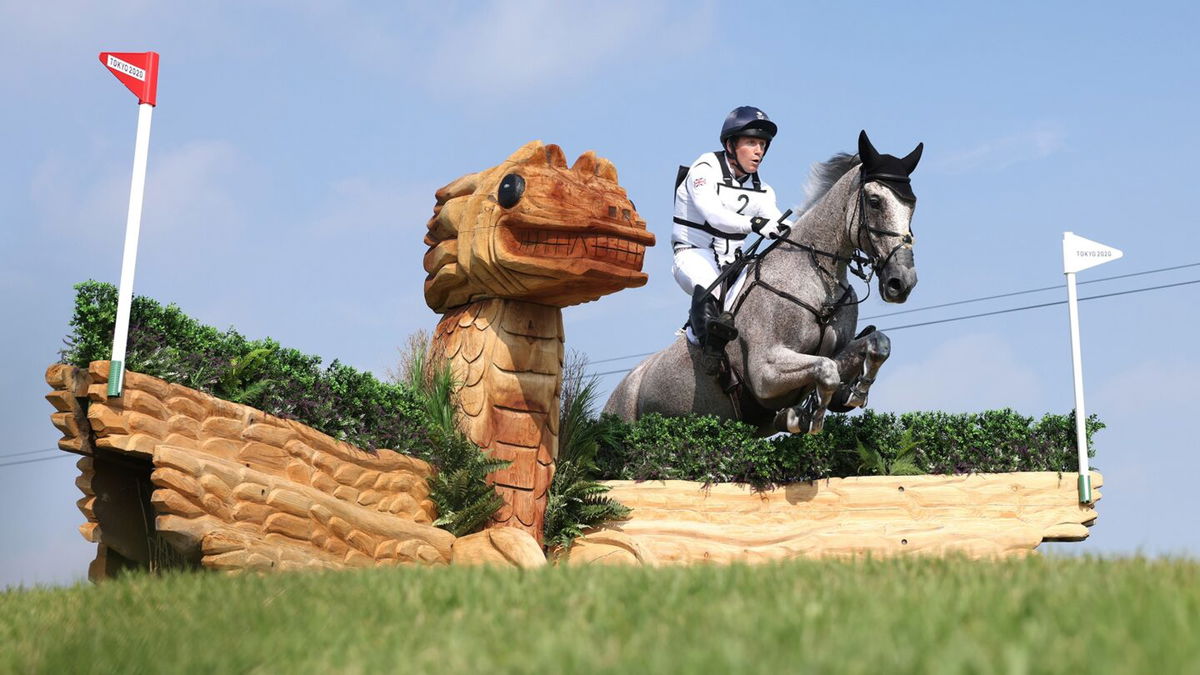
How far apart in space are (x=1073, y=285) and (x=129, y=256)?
7.04 metres

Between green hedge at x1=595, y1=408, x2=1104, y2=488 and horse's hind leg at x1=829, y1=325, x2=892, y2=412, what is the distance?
574 mm

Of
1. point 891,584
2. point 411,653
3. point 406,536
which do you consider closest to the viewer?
point 411,653

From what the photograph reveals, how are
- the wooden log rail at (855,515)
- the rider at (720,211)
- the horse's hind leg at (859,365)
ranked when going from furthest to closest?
the rider at (720,211), the wooden log rail at (855,515), the horse's hind leg at (859,365)

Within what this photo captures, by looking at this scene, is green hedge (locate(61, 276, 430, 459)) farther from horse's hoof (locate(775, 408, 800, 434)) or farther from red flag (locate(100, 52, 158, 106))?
horse's hoof (locate(775, 408, 800, 434))

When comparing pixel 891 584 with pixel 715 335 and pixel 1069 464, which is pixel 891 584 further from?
pixel 1069 464

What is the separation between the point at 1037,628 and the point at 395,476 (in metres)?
5.25

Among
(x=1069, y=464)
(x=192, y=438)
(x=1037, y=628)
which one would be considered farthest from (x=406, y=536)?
(x=1069, y=464)

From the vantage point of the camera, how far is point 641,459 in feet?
30.3

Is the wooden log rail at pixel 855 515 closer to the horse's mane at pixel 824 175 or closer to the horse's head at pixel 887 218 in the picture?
the horse's head at pixel 887 218

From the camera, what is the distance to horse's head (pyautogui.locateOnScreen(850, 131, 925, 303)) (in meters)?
8.15

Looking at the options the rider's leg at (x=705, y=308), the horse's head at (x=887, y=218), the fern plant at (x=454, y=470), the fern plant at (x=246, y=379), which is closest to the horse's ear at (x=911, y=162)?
the horse's head at (x=887, y=218)

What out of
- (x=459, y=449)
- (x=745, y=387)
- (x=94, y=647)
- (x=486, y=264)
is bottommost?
(x=94, y=647)

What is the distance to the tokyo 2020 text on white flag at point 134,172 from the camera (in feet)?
20.9

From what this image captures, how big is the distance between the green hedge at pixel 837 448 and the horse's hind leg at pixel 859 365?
1.88 ft
